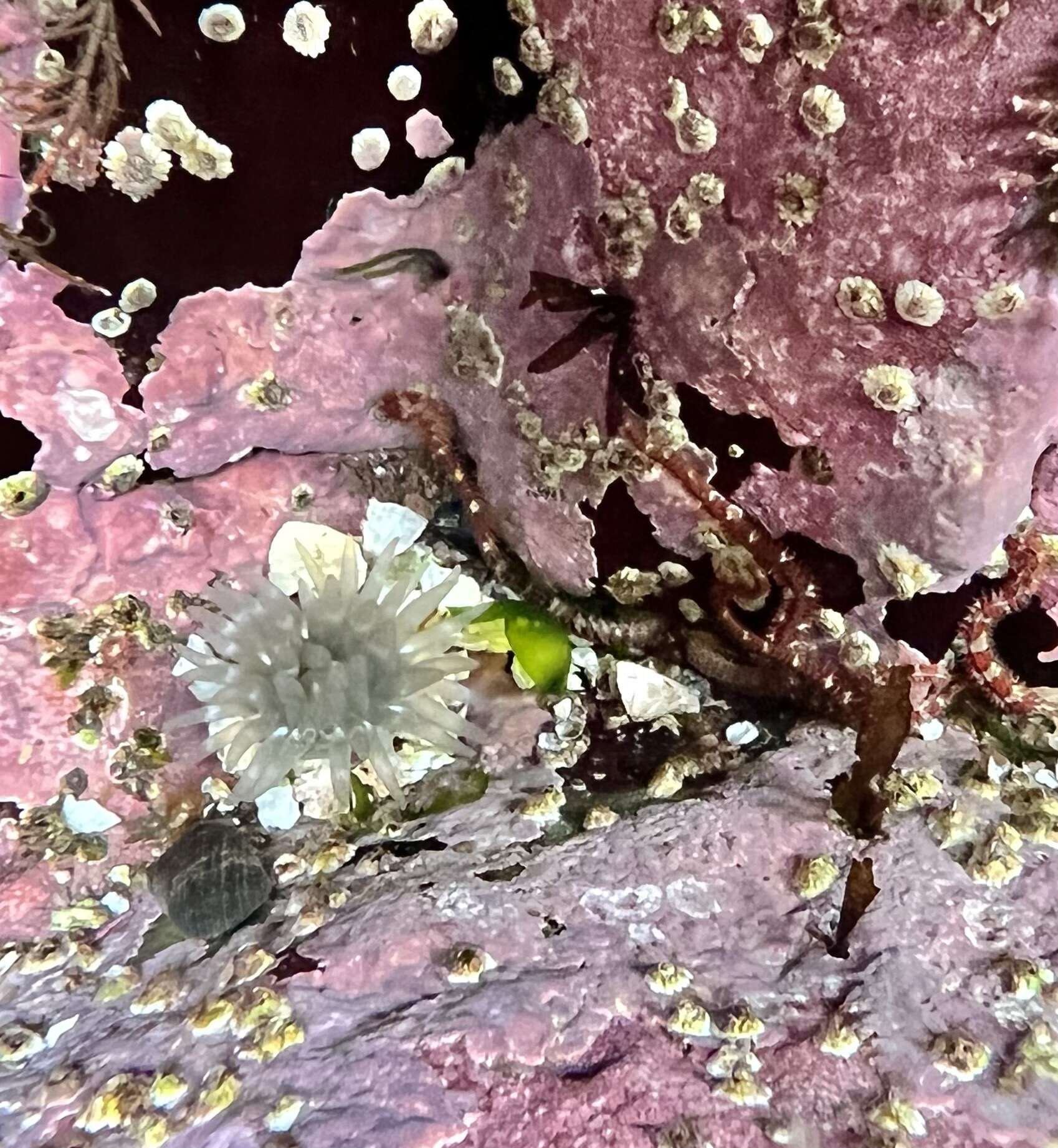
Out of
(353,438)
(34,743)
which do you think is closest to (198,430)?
(353,438)

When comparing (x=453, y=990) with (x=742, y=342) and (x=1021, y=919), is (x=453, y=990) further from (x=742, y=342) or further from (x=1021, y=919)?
(x=742, y=342)

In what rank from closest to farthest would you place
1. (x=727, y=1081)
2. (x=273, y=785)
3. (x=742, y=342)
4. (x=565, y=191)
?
1. (x=727, y=1081)
2. (x=742, y=342)
3. (x=565, y=191)
4. (x=273, y=785)

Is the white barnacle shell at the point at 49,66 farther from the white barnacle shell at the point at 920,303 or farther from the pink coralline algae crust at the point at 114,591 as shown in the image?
the white barnacle shell at the point at 920,303

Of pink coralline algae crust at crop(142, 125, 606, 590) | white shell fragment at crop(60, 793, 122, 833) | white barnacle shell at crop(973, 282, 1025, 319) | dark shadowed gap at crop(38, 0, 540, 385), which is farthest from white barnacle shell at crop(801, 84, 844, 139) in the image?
white shell fragment at crop(60, 793, 122, 833)

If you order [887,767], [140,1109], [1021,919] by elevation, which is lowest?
[140,1109]

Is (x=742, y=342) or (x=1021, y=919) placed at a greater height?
(x=742, y=342)

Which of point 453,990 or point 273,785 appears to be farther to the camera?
point 273,785

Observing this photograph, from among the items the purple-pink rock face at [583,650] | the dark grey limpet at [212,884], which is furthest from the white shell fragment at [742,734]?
the dark grey limpet at [212,884]
